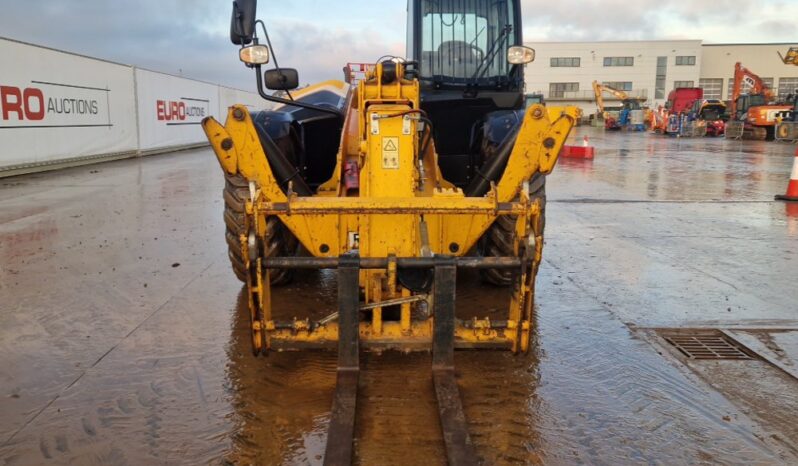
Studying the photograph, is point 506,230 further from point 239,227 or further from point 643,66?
point 643,66

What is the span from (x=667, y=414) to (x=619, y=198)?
8.21 meters

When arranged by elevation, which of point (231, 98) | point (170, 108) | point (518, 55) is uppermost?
point (231, 98)

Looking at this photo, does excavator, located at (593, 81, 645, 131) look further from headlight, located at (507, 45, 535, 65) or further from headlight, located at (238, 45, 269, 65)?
headlight, located at (238, 45, 269, 65)

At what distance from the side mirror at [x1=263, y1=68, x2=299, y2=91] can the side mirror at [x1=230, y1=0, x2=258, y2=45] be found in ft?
1.11

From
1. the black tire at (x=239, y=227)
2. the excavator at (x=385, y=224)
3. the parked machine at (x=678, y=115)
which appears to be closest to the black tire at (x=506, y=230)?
the excavator at (x=385, y=224)

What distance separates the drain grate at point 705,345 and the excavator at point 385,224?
1.16 metres

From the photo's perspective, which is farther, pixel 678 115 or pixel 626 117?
pixel 626 117

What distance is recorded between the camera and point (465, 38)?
5.64m

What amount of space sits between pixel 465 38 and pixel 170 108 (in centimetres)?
1924

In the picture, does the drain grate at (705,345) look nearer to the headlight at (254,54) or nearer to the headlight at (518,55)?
the headlight at (518,55)

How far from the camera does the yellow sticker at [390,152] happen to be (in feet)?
12.3

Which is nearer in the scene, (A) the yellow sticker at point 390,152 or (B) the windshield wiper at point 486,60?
(A) the yellow sticker at point 390,152

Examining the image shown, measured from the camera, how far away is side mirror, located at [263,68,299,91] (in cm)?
405

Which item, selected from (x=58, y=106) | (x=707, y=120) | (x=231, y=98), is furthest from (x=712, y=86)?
(x=58, y=106)
